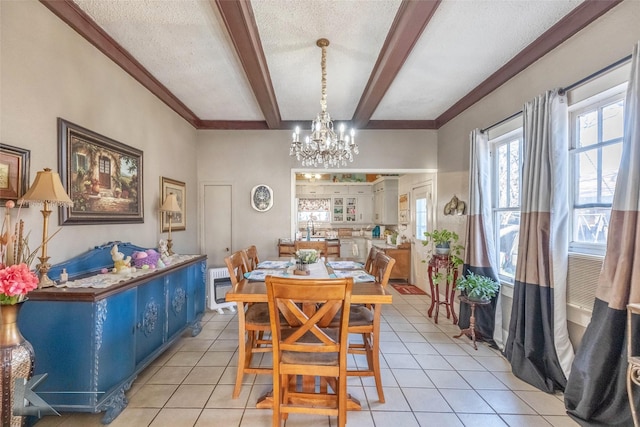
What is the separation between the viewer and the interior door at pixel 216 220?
4.53 metres

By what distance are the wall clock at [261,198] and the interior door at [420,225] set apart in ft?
8.45

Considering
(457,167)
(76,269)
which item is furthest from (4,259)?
(457,167)

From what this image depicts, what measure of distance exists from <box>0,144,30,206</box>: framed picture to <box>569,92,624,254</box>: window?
3.76 metres

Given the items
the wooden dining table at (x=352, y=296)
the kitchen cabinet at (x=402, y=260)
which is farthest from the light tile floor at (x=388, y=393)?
the kitchen cabinet at (x=402, y=260)

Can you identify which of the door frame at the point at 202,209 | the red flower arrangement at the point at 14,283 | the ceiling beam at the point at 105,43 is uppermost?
the ceiling beam at the point at 105,43

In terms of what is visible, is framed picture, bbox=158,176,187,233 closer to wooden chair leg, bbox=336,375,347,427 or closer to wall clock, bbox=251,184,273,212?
wall clock, bbox=251,184,273,212

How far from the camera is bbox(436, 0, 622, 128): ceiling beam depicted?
193 centimetres

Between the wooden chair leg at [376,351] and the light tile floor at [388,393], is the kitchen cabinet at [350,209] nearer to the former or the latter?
the light tile floor at [388,393]

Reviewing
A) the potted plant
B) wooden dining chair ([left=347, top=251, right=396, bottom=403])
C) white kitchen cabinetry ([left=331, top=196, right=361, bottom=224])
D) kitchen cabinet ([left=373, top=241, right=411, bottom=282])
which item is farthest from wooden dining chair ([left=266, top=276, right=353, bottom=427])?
white kitchen cabinetry ([left=331, top=196, right=361, bottom=224])

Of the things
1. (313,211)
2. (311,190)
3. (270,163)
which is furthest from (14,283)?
(313,211)

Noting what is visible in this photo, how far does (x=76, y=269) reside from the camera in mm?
2094

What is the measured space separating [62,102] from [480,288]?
3.79 meters

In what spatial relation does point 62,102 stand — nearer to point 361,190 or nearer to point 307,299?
point 307,299

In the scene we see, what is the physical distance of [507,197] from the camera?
3.04 meters
